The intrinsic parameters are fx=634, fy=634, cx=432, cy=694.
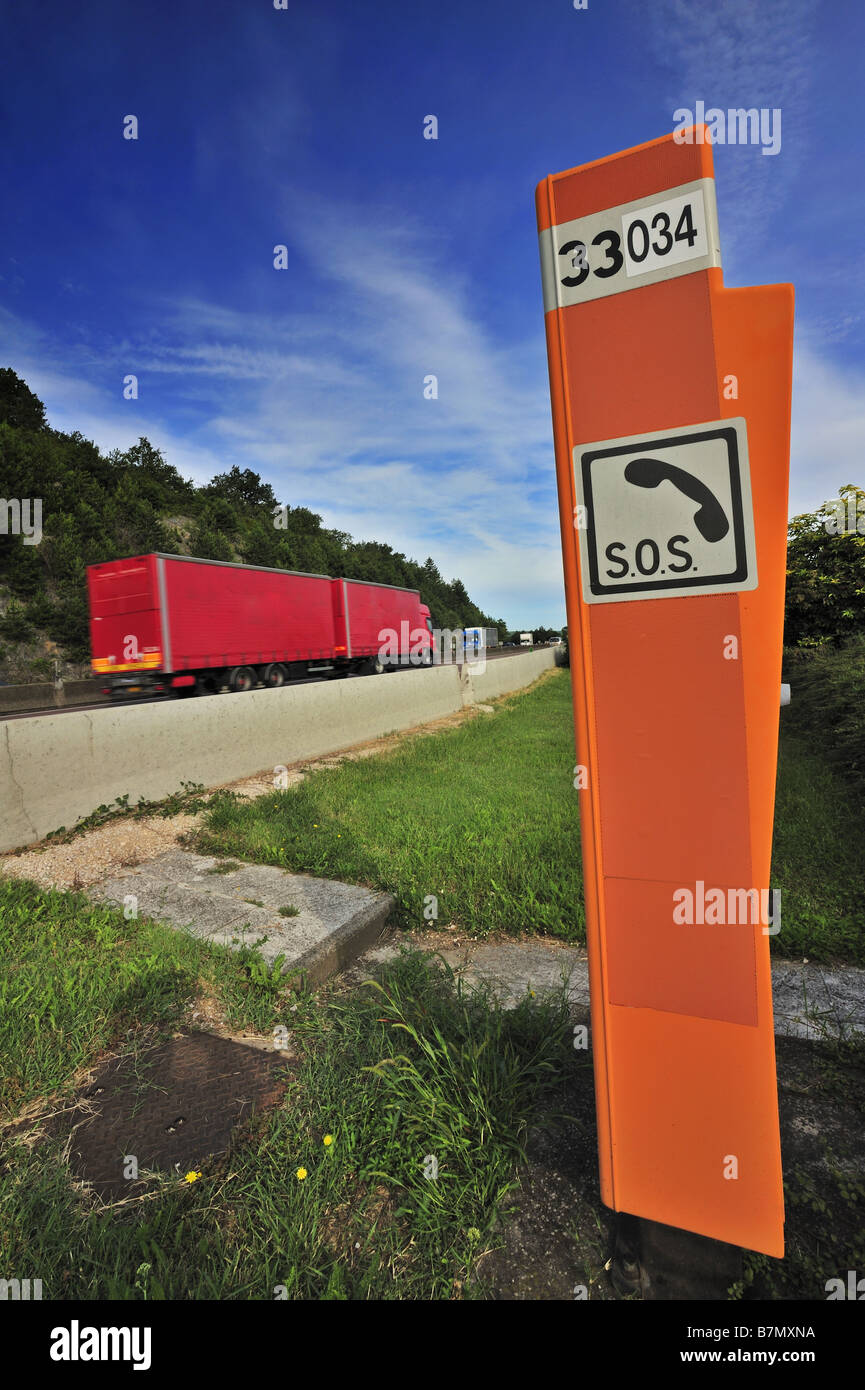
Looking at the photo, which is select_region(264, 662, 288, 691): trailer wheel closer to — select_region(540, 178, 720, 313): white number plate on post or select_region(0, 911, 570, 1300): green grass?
select_region(0, 911, 570, 1300): green grass

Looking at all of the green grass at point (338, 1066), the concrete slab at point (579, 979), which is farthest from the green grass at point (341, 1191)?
the concrete slab at point (579, 979)

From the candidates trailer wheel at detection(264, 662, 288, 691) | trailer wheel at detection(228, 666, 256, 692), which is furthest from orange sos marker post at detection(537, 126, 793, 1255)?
trailer wheel at detection(264, 662, 288, 691)

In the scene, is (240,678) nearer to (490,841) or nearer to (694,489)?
(490,841)

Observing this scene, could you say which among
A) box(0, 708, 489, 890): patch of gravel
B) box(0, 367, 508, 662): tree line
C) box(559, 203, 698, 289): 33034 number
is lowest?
box(0, 708, 489, 890): patch of gravel

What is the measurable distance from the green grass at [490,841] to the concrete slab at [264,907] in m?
0.24

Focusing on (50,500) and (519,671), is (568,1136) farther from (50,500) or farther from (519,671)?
(50,500)

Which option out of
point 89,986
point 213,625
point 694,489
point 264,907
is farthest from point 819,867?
point 213,625

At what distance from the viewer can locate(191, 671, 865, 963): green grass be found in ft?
13.2

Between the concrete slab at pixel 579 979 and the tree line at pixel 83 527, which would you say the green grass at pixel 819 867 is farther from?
the tree line at pixel 83 527

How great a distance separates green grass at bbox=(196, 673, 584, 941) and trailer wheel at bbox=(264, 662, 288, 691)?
412 inches

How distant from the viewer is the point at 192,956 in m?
3.51

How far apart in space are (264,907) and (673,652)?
364 centimetres

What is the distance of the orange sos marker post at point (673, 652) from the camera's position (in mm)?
1431
